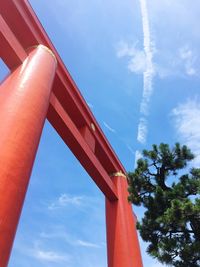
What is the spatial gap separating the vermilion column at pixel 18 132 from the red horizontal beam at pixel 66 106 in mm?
724

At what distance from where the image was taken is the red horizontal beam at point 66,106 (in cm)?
563

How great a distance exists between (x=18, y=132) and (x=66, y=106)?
3.82 m

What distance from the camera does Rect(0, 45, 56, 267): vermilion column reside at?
2.85 meters

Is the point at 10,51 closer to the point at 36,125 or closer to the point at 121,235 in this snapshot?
the point at 36,125

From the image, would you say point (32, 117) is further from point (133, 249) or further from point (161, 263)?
point (133, 249)

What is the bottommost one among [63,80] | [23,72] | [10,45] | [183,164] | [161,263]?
[161,263]

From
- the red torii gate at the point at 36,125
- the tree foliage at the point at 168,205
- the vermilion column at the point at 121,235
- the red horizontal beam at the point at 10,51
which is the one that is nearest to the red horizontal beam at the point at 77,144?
the red torii gate at the point at 36,125

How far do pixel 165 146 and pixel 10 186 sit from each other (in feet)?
7.94

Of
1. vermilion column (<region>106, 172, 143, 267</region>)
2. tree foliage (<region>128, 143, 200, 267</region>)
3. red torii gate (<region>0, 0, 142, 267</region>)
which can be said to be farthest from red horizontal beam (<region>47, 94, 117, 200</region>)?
tree foliage (<region>128, 143, 200, 267</region>)

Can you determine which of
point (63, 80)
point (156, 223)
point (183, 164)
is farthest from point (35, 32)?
point (156, 223)

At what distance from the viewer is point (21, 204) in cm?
309

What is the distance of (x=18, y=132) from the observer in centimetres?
350

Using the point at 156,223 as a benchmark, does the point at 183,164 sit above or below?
above

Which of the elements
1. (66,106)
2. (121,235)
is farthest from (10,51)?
(121,235)
